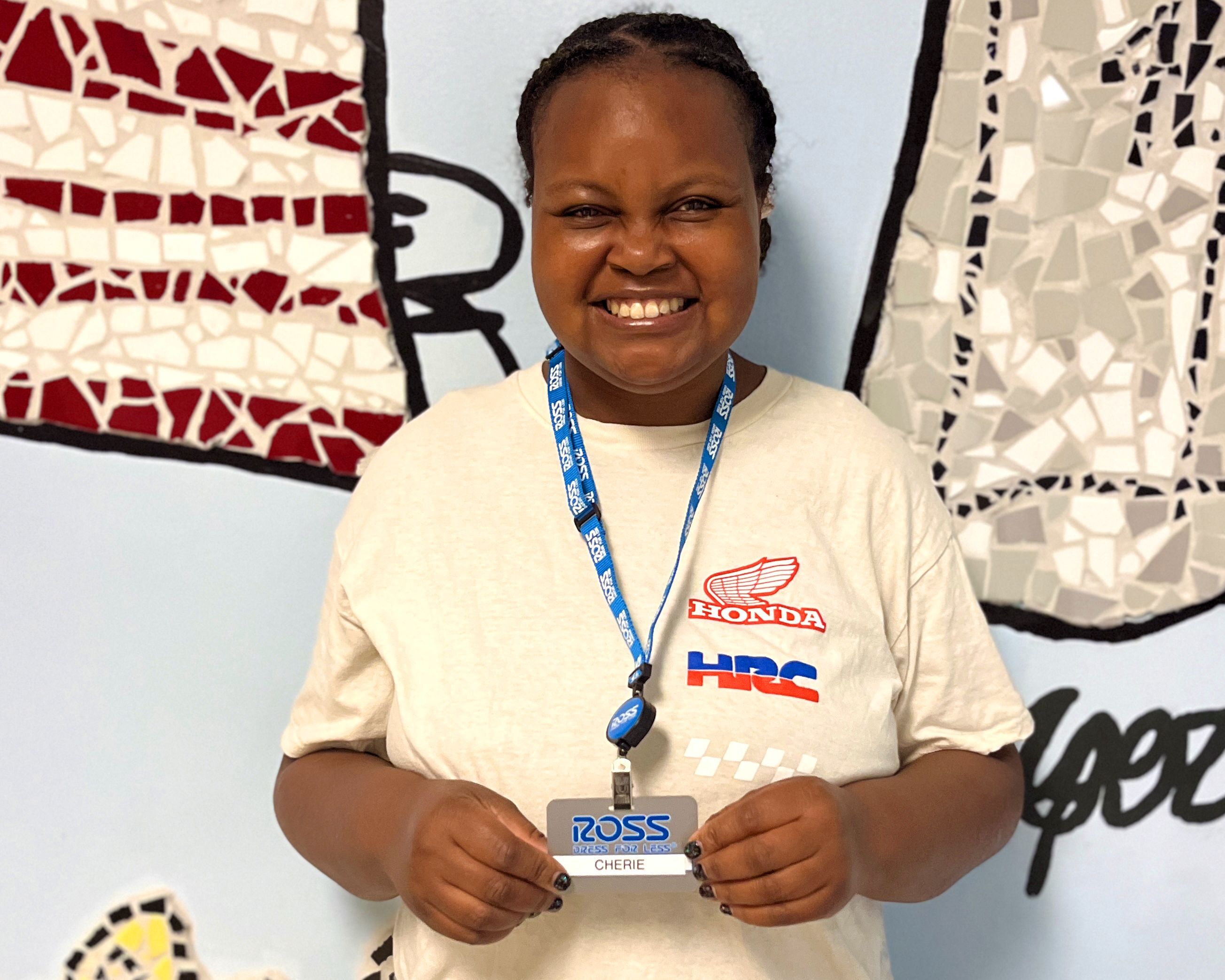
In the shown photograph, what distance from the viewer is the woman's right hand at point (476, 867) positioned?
0.86 meters

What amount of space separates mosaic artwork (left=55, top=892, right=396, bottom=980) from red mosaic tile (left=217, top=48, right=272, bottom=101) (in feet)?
3.05

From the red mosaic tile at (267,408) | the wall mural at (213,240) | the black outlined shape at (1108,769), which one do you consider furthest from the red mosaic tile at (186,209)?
the black outlined shape at (1108,769)

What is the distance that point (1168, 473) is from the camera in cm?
134

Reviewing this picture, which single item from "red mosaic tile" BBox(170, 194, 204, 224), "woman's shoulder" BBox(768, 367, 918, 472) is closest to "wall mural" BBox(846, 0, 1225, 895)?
"woman's shoulder" BBox(768, 367, 918, 472)

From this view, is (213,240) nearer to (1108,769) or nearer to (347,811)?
(347,811)

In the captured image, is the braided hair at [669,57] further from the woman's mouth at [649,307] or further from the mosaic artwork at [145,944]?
the mosaic artwork at [145,944]

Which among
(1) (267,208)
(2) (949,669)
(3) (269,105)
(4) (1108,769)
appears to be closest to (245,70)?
(3) (269,105)

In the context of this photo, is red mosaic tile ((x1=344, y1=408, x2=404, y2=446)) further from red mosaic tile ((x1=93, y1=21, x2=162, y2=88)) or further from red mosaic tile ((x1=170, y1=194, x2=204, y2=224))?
red mosaic tile ((x1=93, y1=21, x2=162, y2=88))

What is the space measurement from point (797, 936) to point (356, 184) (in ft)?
3.01

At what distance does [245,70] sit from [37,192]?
277mm

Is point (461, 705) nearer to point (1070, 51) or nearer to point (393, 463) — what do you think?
point (393, 463)

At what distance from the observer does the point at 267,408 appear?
132 cm

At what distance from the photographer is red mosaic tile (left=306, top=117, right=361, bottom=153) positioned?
129cm

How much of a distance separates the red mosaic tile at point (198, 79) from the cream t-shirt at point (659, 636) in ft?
1.58
